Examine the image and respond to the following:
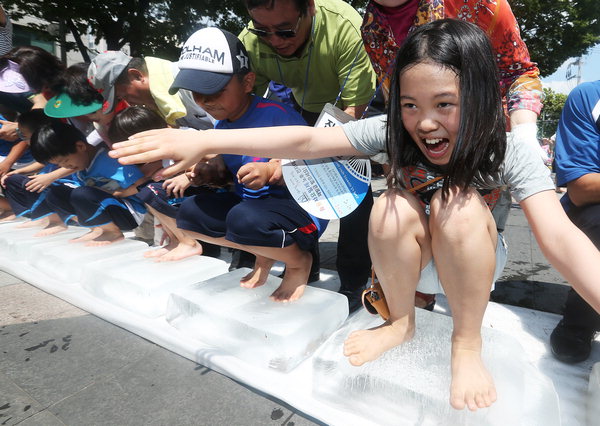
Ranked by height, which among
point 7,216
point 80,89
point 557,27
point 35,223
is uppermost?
point 557,27

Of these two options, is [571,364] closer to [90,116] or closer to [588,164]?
[588,164]

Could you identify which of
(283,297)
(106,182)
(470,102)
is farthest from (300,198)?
(106,182)

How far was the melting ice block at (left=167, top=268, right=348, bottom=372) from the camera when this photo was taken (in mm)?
1263

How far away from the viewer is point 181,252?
2154 mm

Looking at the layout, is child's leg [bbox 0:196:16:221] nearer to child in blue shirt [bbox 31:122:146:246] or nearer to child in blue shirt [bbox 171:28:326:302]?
child in blue shirt [bbox 31:122:146:246]

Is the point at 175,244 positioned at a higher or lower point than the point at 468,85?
lower

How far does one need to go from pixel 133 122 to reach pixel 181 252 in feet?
2.60

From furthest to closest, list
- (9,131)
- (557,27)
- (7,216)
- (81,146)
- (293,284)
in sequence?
(557,27) < (7,216) < (9,131) < (81,146) < (293,284)

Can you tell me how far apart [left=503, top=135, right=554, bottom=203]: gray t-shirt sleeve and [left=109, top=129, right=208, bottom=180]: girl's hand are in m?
0.85

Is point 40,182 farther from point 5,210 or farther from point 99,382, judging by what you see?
point 99,382

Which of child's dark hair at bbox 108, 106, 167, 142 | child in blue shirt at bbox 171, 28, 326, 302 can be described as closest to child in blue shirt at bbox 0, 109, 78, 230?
child's dark hair at bbox 108, 106, 167, 142

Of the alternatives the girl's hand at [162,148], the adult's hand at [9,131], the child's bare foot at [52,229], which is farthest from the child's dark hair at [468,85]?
the adult's hand at [9,131]

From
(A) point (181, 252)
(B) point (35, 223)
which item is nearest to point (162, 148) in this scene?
(A) point (181, 252)

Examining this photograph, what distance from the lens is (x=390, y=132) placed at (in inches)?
42.2
